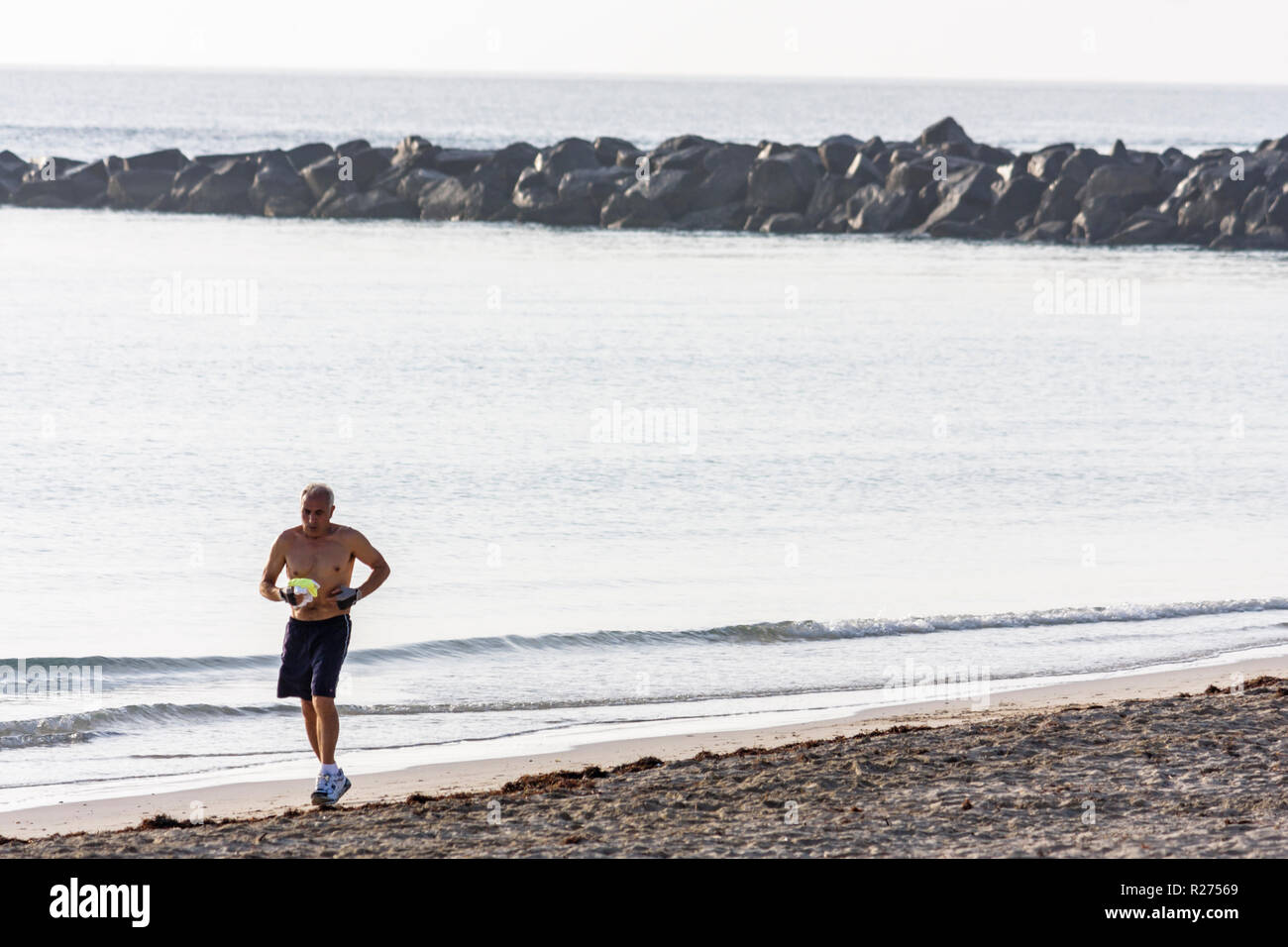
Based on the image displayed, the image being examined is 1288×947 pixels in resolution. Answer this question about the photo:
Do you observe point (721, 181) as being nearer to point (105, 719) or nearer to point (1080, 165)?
point (1080, 165)

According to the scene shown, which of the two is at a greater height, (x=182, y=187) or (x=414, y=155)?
(x=414, y=155)

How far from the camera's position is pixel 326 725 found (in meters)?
8.02

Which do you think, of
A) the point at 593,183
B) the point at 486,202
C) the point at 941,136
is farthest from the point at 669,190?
the point at 941,136

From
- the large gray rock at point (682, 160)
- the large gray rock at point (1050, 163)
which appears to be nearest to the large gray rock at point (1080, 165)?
the large gray rock at point (1050, 163)

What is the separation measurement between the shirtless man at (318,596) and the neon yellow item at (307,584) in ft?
0.06

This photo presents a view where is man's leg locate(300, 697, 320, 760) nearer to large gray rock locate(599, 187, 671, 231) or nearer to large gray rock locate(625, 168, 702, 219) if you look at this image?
large gray rock locate(599, 187, 671, 231)

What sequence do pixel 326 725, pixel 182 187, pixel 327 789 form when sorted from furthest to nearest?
pixel 182 187, pixel 327 789, pixel 326 725

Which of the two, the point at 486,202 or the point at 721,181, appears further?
the point at 486,202

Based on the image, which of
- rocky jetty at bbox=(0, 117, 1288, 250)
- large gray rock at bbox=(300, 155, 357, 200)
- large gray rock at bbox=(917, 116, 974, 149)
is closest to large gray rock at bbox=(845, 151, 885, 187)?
rocky jetty at bbox=(0, 117, 1288, 250)

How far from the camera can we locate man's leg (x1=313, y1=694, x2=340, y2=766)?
796cm

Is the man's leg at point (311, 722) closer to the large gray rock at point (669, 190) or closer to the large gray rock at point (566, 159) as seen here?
the large gray rock at point (669, 190)

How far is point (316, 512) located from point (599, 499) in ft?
34.8

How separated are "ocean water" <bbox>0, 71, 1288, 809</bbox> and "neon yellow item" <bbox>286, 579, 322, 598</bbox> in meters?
1.75

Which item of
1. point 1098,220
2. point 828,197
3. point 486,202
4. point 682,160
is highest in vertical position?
point 682,160
